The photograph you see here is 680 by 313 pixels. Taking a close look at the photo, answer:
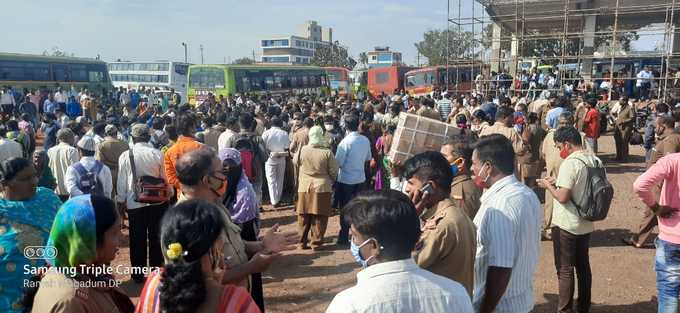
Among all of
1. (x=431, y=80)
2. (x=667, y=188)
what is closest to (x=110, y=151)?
(x=667, y=188)

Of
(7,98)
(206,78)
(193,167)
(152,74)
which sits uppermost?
(152,74)

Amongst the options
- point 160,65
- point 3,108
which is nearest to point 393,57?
point 160,65

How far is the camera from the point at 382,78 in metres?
33.6

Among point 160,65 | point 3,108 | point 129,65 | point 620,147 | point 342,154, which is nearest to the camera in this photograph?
point 342,154

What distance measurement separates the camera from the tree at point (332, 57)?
208ft

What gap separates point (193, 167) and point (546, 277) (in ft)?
14.6

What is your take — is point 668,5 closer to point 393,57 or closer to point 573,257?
point 573,257

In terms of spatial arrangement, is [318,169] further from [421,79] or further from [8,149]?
[421,79]

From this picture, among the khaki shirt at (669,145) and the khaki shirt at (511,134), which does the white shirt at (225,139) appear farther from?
the khaki shirt at (669,145)

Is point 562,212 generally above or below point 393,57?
below

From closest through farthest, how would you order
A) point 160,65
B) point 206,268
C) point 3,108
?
point 206,268 < point 3,108 < point 160,65

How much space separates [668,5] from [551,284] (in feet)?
50.0

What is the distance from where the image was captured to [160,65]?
1678 inches

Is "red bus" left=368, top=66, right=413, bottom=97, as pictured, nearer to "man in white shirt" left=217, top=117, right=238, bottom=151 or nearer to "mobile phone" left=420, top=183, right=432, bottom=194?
"man in white shirt" left=217, top=117, right=238, bottom=151
